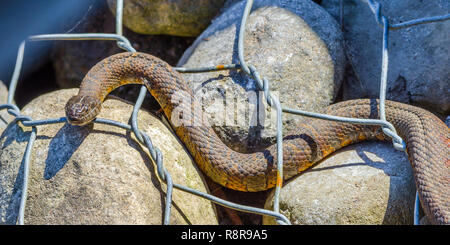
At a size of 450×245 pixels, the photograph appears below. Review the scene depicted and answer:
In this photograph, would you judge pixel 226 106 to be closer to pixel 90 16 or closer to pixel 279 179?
pixel 279 179

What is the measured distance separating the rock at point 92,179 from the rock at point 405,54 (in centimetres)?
209

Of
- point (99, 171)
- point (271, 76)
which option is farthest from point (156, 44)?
point (99, 171)

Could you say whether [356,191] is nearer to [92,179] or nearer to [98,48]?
[92,179]

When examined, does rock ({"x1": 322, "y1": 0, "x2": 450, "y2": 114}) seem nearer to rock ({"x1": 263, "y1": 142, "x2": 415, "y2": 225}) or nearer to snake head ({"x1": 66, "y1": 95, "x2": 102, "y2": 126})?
rock ({"x1": 263, "y1": 142, "x2": 415, "y2": 225})

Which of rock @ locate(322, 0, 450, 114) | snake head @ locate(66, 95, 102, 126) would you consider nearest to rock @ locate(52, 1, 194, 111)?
snake head @ locate(66, 95, 102, 126)

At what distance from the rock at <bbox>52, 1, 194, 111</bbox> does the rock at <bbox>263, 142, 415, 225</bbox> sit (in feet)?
7.91

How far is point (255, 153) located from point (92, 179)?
4.68 ft

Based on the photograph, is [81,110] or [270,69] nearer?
[81,110]

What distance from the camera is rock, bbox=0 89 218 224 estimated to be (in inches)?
111

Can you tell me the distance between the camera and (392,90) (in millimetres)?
3930

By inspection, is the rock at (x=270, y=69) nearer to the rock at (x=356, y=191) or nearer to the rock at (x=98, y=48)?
the rock at (x=356, y=191)

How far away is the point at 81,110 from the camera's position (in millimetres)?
3020

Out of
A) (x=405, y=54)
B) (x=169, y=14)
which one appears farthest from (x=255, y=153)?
(x=169, y=14)
